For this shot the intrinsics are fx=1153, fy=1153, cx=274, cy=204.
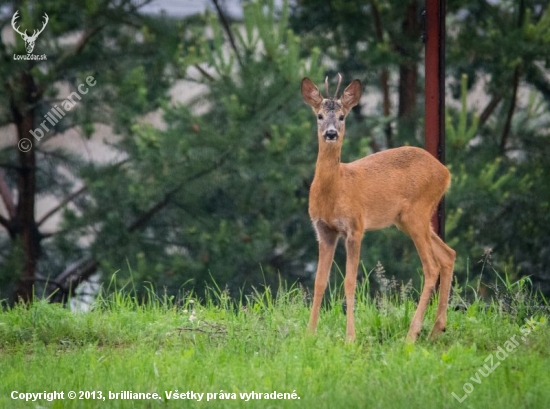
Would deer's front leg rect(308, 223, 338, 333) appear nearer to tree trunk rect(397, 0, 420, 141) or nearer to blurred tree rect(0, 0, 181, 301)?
blurred tree rect(0, 0, 181, 301)

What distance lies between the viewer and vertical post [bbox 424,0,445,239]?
6.69 m

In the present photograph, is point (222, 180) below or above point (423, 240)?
below

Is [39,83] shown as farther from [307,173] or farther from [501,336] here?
[501,336]

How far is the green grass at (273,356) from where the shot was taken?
4871mm

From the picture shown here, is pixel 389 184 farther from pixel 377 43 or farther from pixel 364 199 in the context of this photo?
pixel 377 43

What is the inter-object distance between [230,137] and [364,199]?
5048 millimetres

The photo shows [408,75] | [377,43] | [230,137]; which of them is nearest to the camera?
[230,137]

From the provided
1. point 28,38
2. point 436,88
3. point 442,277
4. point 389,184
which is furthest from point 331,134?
point 28,38

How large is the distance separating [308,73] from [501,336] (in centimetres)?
508

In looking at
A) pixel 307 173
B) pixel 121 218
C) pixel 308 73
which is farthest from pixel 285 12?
pixel 121 218

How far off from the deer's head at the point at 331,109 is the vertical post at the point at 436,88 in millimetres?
906

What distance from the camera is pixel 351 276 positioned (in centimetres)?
588

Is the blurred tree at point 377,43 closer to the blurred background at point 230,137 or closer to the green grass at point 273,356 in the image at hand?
the blurred background at point 230,137

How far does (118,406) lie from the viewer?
4789mm
